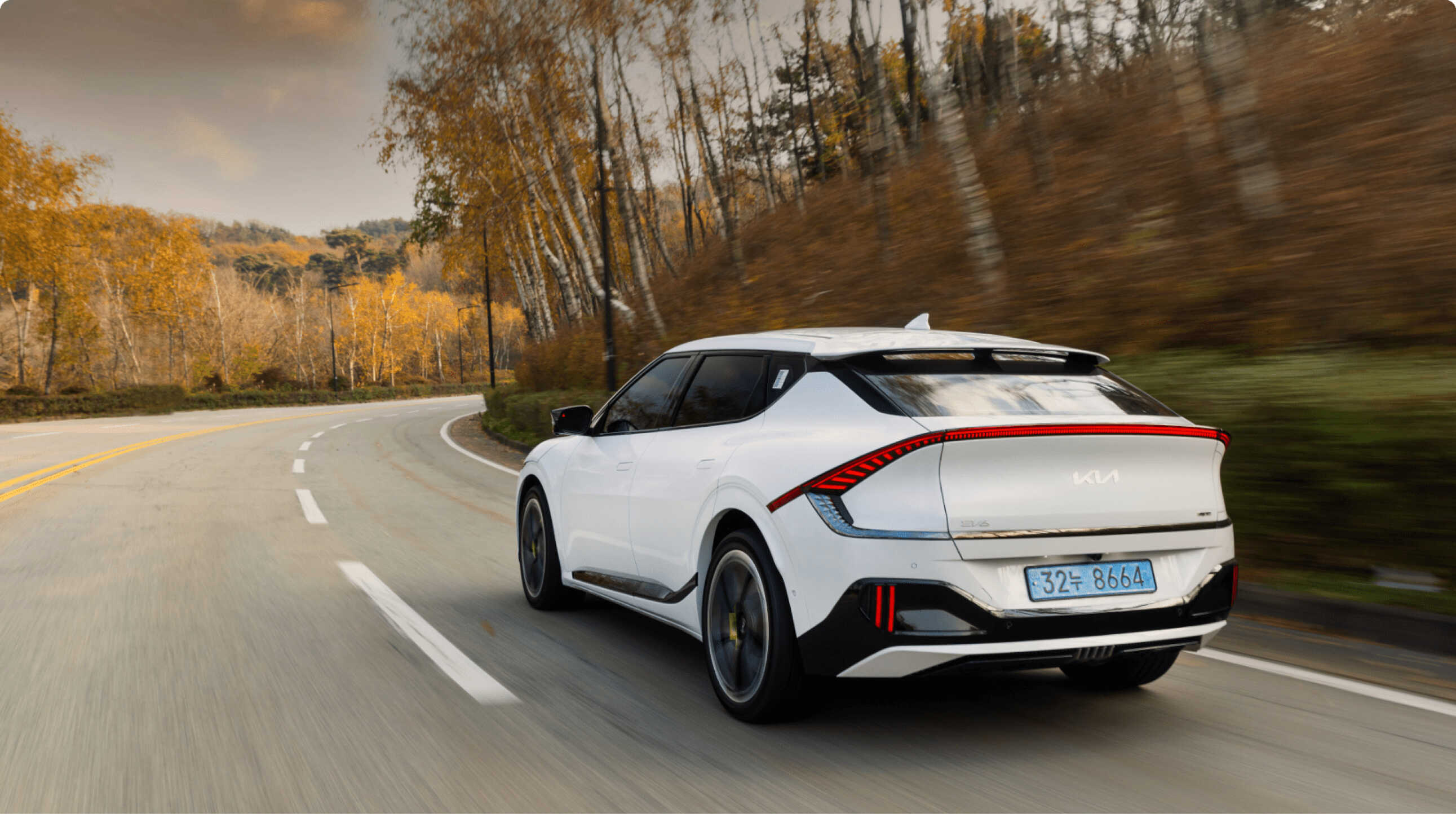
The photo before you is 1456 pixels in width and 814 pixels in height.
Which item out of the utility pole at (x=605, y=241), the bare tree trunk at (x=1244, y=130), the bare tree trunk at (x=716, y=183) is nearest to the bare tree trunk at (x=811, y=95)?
the bare tree trunk at (x=716, y=183)

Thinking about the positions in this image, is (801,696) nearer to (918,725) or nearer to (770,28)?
(918,725)

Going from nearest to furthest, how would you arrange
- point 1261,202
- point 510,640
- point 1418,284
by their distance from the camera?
1. point 510,640
2. point 1418,284
3. point 1261,202

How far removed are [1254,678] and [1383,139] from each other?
11.0 m

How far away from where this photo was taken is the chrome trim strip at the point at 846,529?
3.23 metres

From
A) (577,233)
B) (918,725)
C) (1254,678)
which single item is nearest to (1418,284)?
(1254,678)

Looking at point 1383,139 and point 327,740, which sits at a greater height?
point 1383,139

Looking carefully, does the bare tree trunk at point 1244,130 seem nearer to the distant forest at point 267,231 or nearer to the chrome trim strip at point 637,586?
the chrome trim strip at point 637,586

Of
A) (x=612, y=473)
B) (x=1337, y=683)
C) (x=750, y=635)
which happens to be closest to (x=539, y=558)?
(x=612, y=473)

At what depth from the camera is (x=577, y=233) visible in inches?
1027

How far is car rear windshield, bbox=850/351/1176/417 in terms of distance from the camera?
3.53m

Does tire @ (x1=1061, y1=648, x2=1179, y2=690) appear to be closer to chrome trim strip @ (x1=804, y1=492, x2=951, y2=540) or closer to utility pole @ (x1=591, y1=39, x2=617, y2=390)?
chrome trim strip @ (x1=804, y1=492, x2=951, y2=540)

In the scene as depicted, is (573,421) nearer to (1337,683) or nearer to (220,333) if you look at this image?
(1337,683)

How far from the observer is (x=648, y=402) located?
17.2 ft

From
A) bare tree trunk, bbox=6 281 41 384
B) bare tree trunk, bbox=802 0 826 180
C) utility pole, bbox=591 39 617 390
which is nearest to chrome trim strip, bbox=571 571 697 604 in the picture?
utility pole, bbox=591 39 617 390
